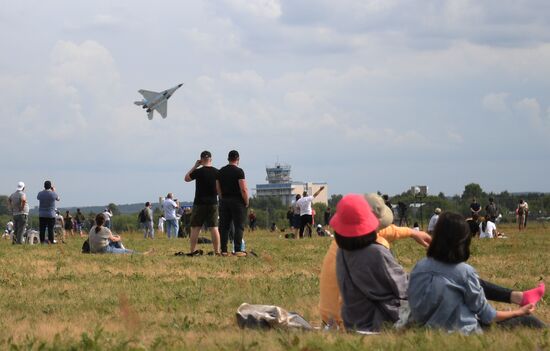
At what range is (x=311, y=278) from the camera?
14156mm

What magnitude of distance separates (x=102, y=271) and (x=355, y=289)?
25.5ft

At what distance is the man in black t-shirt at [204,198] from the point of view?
720 inches

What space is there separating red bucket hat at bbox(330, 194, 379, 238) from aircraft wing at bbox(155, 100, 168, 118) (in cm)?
5840

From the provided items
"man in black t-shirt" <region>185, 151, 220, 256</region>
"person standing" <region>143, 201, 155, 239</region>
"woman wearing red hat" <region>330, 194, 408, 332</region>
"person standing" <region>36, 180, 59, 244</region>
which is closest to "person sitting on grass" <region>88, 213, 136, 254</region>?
"man in black t-shirt" <region>185, 151, 220, 256</region>

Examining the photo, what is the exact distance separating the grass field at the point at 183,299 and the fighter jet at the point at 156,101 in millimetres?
44427

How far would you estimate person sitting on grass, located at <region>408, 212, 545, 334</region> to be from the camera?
7.73 m

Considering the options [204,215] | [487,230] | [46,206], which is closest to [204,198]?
[204,215]

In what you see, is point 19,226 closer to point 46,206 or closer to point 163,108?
point 46,206

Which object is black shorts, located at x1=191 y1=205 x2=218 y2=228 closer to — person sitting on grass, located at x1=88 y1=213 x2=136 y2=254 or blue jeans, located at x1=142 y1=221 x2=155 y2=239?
person sitting on grass, located at x1=88 y1=213 x2=136 y2=254

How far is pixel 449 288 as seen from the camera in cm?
783

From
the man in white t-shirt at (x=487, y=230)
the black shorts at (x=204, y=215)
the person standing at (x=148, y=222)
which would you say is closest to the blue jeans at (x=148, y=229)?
the person standing at (x=148, y=222)

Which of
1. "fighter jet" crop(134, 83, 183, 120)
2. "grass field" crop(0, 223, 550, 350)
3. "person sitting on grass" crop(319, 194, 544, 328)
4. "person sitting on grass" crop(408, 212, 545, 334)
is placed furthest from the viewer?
"fighter jet" crop(134, 83, 183, 120)

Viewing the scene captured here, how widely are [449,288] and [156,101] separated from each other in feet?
193

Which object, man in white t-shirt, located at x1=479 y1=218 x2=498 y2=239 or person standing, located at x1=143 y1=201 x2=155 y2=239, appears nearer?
man in white t-shirt, located at x1=479 y1=218 x2=498 y2=239
